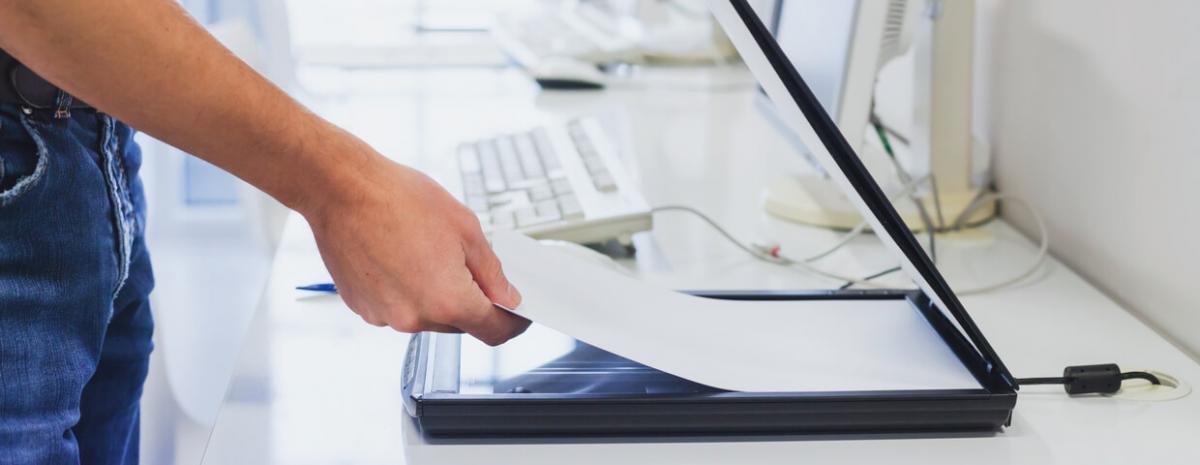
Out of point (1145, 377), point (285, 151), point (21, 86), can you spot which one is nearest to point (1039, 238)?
point (1145, 377)

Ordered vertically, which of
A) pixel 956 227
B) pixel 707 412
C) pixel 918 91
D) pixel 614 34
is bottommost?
pixel 707 412

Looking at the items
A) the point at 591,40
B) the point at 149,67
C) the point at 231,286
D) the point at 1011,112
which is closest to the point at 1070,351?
the point at 1011,112

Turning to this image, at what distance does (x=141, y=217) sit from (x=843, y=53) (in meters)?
0.61

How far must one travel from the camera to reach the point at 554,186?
102 cm

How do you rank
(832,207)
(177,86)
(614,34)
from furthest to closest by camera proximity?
(614,34) → (832,207) → (177,86)

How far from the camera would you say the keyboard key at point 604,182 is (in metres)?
1.00

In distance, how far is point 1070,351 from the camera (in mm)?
778

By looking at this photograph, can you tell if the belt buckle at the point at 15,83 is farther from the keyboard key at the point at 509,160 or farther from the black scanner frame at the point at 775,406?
the keyboard key at the point at 509,160

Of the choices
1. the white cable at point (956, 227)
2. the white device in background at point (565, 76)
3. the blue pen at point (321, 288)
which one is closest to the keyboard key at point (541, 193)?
the white cable at point (956, 227)

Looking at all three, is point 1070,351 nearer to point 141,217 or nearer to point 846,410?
point 846,410

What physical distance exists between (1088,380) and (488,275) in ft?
1.34

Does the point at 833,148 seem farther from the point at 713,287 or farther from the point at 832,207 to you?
the point at 832,207

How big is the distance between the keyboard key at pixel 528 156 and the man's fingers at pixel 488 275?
0.44m

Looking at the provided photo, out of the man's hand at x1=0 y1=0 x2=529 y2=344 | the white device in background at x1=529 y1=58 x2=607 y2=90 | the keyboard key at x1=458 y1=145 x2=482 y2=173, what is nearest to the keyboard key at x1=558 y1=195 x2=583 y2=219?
the keyboard key at x1=458 y1=145 x2=482 y2=173
